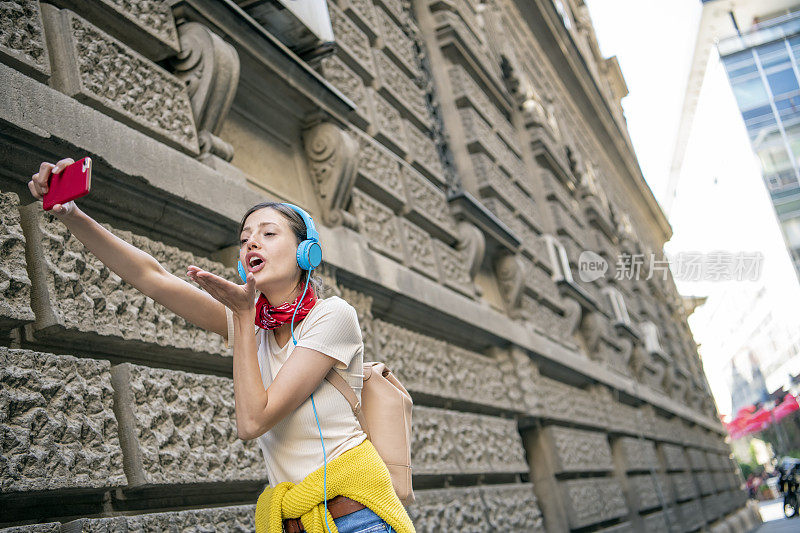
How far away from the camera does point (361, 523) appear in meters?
1.72

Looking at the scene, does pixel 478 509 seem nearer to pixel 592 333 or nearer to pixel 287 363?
pixel 287 363

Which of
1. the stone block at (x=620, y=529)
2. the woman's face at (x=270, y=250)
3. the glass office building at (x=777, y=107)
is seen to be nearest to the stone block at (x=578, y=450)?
the stone block at (x=620, y=529)

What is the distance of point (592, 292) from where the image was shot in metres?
11.0

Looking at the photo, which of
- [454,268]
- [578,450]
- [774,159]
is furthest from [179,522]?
[774,159]

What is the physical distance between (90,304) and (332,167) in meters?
2.06

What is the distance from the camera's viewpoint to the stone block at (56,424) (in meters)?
2.11

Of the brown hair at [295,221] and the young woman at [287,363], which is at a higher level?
the brown hair at [295,221]

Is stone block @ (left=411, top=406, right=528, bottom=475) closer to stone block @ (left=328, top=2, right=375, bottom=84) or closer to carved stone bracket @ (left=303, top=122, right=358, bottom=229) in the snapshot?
carved stone bracket @ (left=303, top=122, right=358, bottom=229)

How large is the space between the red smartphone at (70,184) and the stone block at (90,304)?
0.77 m

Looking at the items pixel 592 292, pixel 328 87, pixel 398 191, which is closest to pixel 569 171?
pixel 592 292

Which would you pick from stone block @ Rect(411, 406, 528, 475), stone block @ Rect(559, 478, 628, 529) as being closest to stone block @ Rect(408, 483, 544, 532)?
stone block @ Rect(411, 406, 528, 475)

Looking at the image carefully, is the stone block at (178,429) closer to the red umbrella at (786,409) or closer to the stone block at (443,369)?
the stone block at (443,369)

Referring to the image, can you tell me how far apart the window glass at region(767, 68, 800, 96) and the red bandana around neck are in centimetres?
3653

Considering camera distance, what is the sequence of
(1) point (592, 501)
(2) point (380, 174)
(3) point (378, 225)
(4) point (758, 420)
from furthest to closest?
(4) point (758, 420) < (1) point (592, 501) < (2) point (380, 174) < (3) point (378, 225)
